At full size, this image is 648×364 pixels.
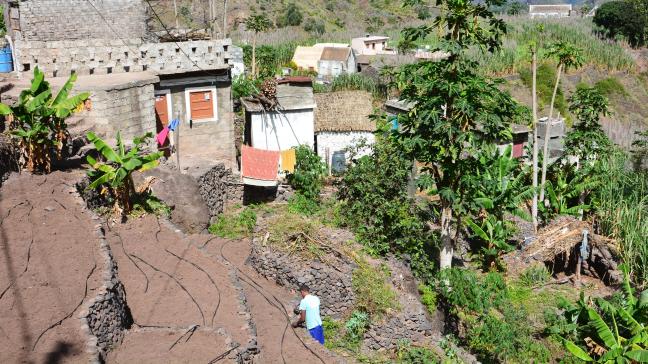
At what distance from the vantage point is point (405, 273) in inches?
564

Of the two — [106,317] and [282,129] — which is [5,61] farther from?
[106,317]

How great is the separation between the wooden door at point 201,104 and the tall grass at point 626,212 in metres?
11.6

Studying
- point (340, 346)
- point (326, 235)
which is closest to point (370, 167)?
point (326, 235)

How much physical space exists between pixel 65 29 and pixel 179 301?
43.5ft

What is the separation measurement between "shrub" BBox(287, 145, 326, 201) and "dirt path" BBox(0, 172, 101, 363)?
6.83 meters

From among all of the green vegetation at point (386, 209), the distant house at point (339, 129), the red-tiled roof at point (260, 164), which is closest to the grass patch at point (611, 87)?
the distant house at point (339, 129)

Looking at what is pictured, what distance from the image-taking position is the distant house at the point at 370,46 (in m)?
41.4

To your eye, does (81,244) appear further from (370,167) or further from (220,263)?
(370,167)

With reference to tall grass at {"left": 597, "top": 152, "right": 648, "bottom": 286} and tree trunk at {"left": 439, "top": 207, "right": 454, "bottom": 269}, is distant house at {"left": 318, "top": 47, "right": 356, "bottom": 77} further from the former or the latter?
tree trunk at {"left": 439, "top": 207, "right": 454, "bottom": 269}

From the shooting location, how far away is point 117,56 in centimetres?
1814

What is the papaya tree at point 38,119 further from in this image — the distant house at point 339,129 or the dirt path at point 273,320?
the distant house at point 339,129

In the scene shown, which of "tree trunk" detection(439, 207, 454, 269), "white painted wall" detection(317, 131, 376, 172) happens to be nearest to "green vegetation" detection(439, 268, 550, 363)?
"tree trunk" detection(439, 207, 454, 269)

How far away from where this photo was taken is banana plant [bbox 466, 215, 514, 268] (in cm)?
1723

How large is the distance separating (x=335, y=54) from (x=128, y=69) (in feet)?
60.4
